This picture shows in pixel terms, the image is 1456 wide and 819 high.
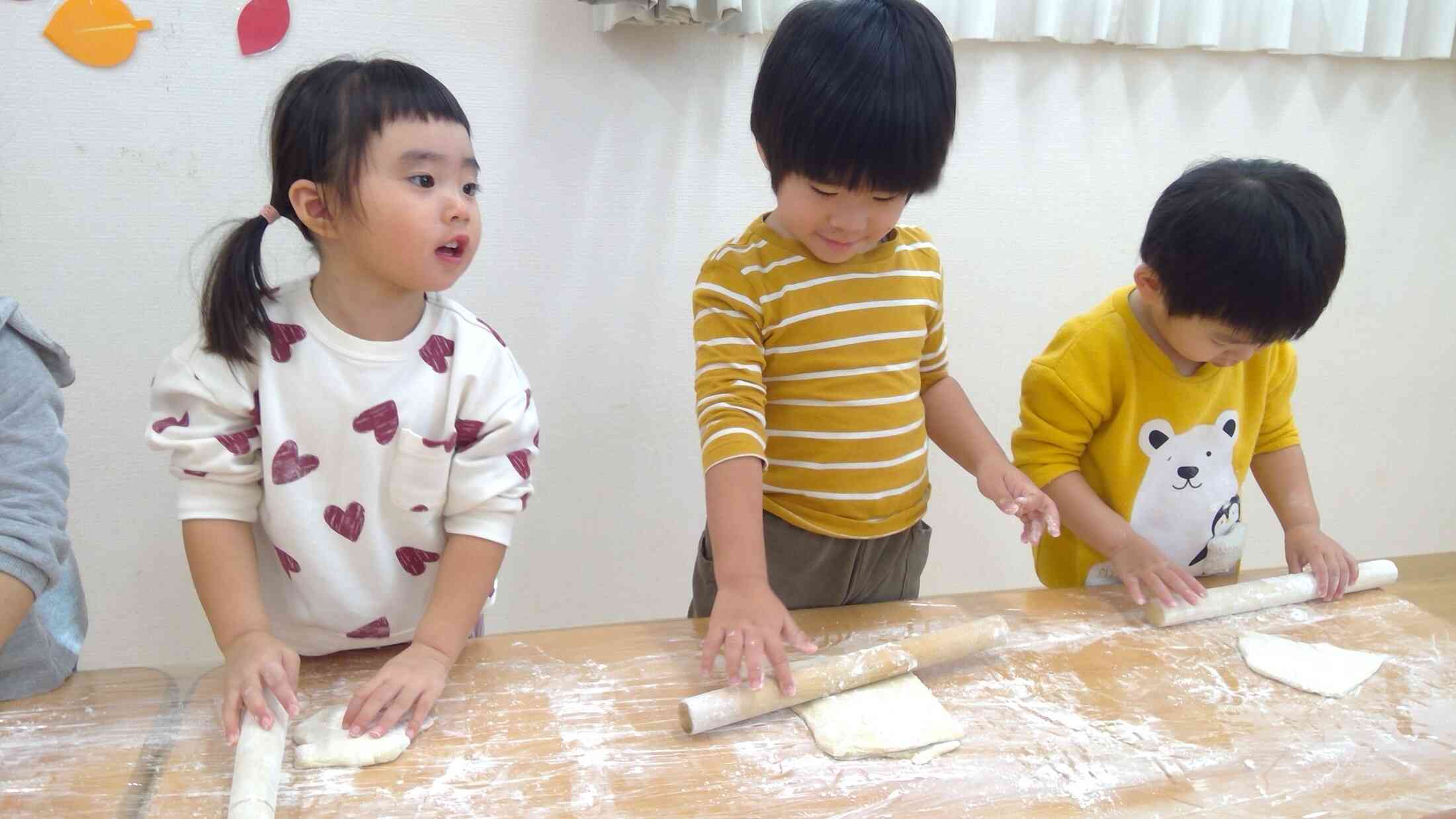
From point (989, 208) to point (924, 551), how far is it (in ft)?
2.53

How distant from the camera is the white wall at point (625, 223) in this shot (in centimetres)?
138

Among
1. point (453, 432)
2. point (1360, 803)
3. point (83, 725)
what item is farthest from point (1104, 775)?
point (83, 725)

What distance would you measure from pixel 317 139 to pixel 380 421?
0.78 feet

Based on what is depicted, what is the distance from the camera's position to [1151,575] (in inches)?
40.4

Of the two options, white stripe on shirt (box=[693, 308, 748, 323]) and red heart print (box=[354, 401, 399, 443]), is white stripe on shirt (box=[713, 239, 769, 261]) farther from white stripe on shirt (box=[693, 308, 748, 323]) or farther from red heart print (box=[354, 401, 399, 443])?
red heart print (box=[354, 401, 399, 443])

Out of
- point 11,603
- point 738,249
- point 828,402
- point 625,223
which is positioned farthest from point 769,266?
point 11,603


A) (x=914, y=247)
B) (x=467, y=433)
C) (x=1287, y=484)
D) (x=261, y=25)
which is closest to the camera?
(x=467, y=433)

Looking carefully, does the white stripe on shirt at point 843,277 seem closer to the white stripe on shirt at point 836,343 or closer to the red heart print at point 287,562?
the white stripe on shirt at point 836,343

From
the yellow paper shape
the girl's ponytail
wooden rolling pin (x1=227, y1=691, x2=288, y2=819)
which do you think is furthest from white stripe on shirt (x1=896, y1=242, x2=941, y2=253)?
the yellow paper shape

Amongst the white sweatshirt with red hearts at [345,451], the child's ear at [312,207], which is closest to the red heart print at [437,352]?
the white sweatshirt with red hearts at [345,451]

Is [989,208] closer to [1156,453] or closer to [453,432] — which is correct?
[1156,453]

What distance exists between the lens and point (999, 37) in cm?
163

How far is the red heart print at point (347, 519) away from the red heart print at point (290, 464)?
39mm

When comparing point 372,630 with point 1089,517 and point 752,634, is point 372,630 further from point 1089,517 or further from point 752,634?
point 1089,517
